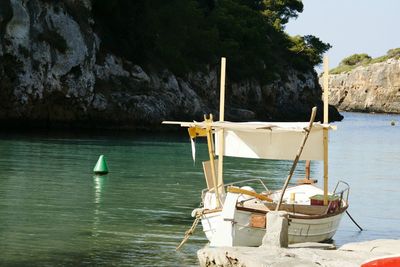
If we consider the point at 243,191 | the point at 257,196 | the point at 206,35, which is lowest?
the point at 257,196

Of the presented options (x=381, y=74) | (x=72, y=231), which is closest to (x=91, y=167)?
(x=72, y=231)

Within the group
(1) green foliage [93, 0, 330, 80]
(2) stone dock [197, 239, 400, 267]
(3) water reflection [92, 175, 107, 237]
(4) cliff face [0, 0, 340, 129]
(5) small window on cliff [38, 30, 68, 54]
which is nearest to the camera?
(2) stone dock [197, 239, 400, 267]

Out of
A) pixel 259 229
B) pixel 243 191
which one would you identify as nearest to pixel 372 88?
pixel 243 191

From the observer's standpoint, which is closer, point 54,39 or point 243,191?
point 243,191

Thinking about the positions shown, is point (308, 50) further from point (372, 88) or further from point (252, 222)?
point (252, 222)

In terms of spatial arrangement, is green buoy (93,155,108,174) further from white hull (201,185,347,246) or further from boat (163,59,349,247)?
white hull (201,185,347,246)

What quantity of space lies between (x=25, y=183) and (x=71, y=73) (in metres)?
34.2

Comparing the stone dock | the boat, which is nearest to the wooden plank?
the boat

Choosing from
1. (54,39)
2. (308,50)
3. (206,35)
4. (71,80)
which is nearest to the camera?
(54,39)

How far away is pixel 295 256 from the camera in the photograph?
15.3 m

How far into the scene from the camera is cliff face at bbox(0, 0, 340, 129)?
60938 mm

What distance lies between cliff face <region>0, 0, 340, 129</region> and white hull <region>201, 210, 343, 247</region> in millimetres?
42431

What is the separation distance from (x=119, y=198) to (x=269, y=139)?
930cm

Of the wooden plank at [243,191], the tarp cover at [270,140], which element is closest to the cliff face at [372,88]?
the tarp cover at [270,140]
